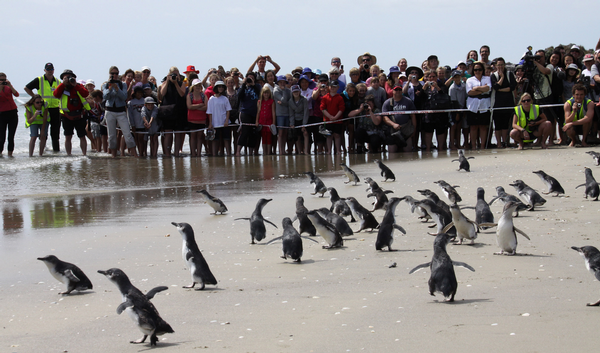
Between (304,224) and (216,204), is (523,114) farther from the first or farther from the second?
(304,224)

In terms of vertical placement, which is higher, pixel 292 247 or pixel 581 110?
pixel 581 110

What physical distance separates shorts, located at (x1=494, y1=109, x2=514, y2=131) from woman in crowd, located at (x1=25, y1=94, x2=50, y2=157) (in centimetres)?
1106

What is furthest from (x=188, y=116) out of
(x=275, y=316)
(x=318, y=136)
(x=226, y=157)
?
(x=275, y=316)

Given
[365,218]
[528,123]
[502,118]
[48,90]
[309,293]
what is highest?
[48,90]

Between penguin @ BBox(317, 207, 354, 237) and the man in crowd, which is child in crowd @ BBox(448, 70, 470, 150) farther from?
the man in crowd

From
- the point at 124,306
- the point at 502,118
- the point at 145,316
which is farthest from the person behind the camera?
the point at 502,118

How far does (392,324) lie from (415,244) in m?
2.36

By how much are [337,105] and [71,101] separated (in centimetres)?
663

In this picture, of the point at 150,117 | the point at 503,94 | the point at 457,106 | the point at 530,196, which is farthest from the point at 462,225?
the point at 150,117

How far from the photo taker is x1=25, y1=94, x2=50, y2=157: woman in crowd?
1645 cm

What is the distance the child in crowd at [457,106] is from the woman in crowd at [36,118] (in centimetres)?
1012

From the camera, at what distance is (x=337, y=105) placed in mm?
15375

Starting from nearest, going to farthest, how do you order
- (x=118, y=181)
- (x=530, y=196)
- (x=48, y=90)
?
(x=530, y=196)
(x=118, y=181)
(x=48, y=90)

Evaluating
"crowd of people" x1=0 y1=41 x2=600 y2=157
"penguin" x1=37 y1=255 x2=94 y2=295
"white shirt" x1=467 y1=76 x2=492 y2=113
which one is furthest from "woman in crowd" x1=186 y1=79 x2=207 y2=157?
"penguin" x1=37 y1=255 x2=94 y2=295
